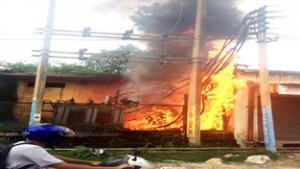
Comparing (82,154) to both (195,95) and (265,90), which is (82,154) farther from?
(265,90)

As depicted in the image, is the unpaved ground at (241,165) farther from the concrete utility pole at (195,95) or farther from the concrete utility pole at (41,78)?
the concrete utility pole at (41,78)

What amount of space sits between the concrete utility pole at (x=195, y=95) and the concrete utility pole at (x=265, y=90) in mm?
2644

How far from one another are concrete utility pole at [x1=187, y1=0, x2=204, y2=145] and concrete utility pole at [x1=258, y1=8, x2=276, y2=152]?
264 centimetres

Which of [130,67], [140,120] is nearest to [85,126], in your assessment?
[140,120]

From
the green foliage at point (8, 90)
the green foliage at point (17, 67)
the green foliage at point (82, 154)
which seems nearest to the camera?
the green foliage at point (82, 154)

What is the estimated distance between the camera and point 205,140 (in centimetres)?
1561

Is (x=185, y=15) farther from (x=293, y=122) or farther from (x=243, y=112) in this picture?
(x=293, y=122)

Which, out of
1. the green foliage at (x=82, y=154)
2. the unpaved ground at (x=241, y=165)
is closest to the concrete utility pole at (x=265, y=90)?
the unpaved ground at (x=241, y=165)

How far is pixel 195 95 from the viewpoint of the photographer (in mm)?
15047

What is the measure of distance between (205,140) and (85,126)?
5.47 m

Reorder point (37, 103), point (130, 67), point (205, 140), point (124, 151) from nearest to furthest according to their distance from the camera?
point (124, 151) → point (37, 103) → point (205, 140) → point (130, 67)

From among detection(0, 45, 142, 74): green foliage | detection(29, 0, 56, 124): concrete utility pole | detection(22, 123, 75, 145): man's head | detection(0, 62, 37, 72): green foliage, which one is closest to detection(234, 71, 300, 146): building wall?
detection(0, 45, 142, 74): green foliage

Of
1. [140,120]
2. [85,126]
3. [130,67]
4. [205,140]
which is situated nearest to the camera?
[85,126]

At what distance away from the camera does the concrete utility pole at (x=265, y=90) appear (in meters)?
13.4
